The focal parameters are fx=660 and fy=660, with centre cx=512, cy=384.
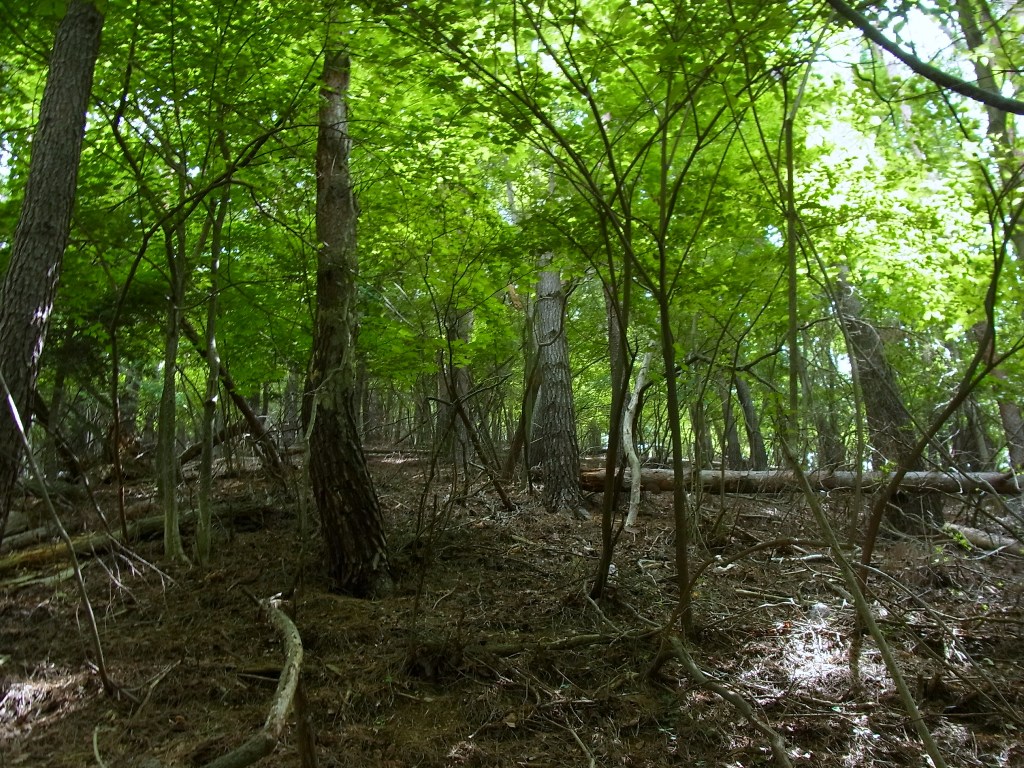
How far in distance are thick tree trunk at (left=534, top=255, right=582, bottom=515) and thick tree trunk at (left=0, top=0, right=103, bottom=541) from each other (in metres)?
4.94

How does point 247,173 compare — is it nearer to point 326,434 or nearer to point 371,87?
point 371,87

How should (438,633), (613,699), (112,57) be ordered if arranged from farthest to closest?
(112,57)
(438,633)
(613,699)

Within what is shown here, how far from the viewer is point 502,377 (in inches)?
251

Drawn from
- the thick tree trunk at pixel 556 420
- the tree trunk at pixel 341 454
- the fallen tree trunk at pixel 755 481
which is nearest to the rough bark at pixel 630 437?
the thick tree trunk at pixel 556 420

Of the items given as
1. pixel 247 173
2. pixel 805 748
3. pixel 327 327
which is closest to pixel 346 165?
pixel 247 173

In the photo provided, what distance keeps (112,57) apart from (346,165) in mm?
1898

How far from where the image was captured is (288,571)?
5535 millimetres

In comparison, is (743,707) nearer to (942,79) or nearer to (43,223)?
(942,79)

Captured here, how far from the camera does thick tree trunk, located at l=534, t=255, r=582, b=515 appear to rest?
27.9ft

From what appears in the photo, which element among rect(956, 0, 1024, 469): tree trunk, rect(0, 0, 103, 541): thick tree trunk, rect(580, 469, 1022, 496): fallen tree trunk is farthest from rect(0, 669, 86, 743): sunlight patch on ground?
rect(580, 469, 1022, 496): fallen tree trunk

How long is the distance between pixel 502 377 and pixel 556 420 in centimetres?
277

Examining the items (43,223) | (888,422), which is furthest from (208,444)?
(888,422)

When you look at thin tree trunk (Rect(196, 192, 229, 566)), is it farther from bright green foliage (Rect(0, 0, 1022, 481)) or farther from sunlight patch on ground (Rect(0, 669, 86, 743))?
sunlight patch on ground (Rect(0, 669, 86, 743))

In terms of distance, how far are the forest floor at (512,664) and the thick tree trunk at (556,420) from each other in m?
2.41
